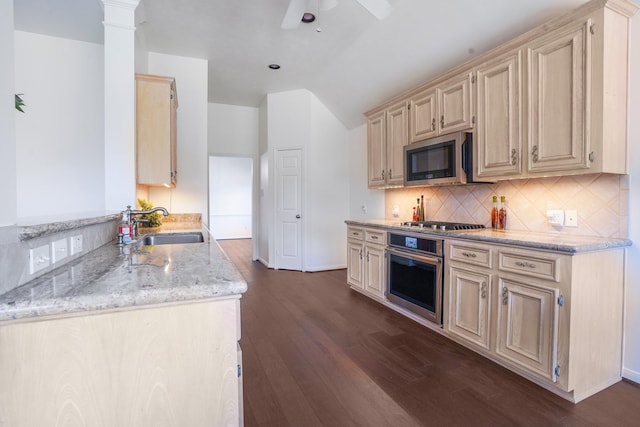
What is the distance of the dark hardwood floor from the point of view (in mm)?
1701

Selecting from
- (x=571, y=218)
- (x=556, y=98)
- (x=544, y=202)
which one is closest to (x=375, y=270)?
(x=544, y=202)

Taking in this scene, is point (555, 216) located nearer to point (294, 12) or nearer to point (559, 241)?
Result: point (559, 241)

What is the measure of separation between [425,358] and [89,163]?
3916mm

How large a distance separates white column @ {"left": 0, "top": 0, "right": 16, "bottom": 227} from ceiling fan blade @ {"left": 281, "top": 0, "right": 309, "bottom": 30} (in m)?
1.95

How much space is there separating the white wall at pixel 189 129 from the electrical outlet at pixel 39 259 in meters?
3.04

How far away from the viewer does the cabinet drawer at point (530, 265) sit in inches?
72.6

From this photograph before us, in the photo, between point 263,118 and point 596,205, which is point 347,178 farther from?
point 596,205

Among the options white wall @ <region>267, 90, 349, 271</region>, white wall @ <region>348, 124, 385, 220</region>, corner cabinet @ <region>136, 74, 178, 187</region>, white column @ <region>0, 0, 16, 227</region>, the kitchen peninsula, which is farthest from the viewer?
white wall @ <region>267, 90, 349, 271</region>

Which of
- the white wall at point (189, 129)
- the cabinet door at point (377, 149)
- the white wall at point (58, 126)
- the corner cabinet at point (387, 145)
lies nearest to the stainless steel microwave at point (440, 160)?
→ the corner cabinet at point (387, 145)

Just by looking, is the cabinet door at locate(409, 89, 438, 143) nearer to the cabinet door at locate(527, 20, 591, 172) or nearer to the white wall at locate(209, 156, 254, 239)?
the cabinet door at locate(527, 20, 591, 172)

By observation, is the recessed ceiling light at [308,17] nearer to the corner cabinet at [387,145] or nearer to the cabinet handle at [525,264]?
the corner cabinet at [387,145]

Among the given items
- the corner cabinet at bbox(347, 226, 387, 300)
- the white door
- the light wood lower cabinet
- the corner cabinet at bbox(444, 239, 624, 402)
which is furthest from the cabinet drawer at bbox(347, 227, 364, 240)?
the light wood lower cabinet

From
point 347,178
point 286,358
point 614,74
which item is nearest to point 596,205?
point 614,74

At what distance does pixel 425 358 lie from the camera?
2324mm
